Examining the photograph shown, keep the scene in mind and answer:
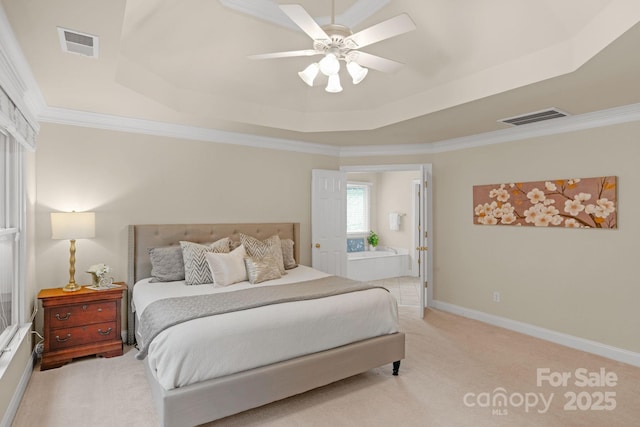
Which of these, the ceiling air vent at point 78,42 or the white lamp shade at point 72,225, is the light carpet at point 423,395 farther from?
the ceiling air vent at point 78,42

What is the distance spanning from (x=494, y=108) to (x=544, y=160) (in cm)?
110

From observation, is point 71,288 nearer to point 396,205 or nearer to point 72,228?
point 72,228

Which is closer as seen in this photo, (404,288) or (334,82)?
(334,82)

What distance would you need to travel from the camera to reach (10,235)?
2.71 metres

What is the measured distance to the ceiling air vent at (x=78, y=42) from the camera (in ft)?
6.89

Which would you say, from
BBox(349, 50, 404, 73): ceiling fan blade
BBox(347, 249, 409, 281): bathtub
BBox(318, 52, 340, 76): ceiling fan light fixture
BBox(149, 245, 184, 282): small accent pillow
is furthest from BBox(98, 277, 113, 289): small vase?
BBox(347, 249, 409, 281): bathtub

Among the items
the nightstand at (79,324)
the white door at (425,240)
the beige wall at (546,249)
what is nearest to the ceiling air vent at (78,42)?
the nightstand at (79,324)

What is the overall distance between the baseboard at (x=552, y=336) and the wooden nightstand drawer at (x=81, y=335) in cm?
415

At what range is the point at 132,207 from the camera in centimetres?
393

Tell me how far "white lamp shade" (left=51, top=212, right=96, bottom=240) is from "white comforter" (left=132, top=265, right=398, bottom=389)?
80 centimetres

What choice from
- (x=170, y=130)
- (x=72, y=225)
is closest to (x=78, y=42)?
(x=72, y=225)

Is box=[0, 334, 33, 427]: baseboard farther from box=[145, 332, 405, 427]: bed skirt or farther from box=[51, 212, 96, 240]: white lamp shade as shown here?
box=[51, 212, 96, 240]: white lamp shade

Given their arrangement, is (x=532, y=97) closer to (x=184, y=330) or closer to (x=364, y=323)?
(x=364, y=323)

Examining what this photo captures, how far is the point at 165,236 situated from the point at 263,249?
1.10 meters
